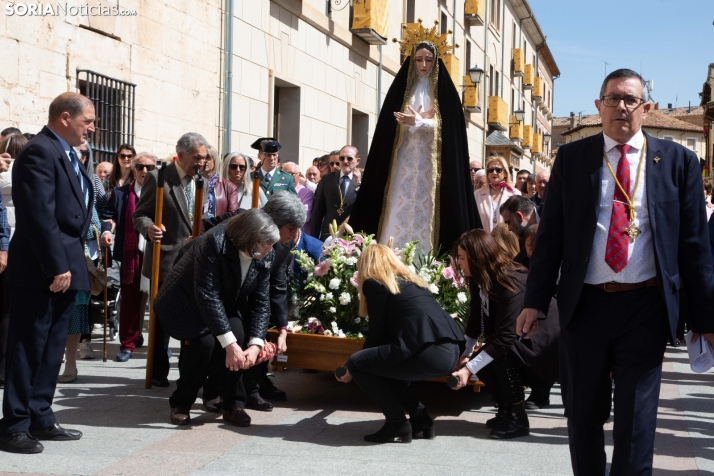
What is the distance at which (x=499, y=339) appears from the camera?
5.89 metres

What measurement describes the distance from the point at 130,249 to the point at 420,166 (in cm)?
259

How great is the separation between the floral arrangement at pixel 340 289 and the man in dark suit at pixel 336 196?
287 centimetres

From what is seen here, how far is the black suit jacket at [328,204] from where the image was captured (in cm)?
1020

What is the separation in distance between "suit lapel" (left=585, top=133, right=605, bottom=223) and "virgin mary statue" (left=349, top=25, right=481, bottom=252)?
3.82 m

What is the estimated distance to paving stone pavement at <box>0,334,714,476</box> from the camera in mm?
4934

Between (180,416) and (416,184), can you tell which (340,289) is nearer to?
(416,184)

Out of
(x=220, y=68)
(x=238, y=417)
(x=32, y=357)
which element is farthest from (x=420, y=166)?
(x=220, y=68)

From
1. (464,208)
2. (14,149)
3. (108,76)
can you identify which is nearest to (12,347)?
(14,149)

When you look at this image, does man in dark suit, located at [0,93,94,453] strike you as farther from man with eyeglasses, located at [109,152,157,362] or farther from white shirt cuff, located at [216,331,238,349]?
man with eyeglasses, located at [109,152,157,362]

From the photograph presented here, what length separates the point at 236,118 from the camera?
14.3 m

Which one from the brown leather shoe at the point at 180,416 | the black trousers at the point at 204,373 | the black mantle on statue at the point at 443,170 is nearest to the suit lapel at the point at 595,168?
the black trousers at the point at 204,373

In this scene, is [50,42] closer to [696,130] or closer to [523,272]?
[523,272]

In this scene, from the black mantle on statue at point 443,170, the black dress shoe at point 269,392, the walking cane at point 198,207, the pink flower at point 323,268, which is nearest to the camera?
the walking cane at point 198,207

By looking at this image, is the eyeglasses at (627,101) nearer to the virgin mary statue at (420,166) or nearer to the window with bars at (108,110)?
the virgin mary statue at (420,166)
